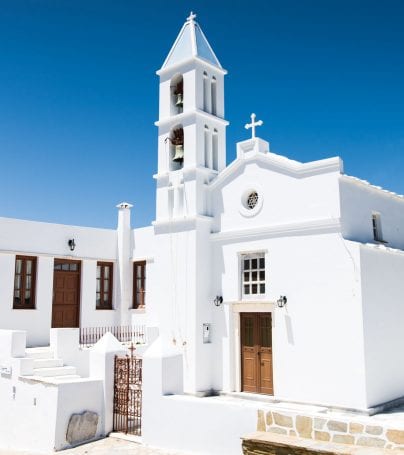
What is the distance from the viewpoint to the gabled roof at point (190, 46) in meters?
16.5

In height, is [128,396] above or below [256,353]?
below

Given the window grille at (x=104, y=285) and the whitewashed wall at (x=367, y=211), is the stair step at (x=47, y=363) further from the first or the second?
the whitewashed wall at (x=367, y=211)

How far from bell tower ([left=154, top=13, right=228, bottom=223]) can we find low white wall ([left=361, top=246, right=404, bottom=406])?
5390 mm

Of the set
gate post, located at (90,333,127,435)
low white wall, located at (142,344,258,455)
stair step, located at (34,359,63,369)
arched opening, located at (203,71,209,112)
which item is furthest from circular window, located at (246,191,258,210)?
stair step, located at (34,359,63,369)

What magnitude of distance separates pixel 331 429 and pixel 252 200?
8.39 m

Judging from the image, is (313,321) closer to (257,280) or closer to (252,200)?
(257,280)

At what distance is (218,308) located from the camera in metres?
15.0

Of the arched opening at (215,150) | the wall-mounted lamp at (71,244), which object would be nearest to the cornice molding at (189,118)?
the arched opening at (215,150)

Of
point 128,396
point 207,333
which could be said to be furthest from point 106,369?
point 207,333

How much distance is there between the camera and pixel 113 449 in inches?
416

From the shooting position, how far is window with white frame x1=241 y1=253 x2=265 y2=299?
14.3 m

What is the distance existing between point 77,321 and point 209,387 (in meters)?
6.19

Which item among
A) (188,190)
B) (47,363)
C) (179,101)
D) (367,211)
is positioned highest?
(179,101)

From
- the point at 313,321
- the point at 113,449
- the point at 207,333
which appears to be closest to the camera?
the point at 113,449
